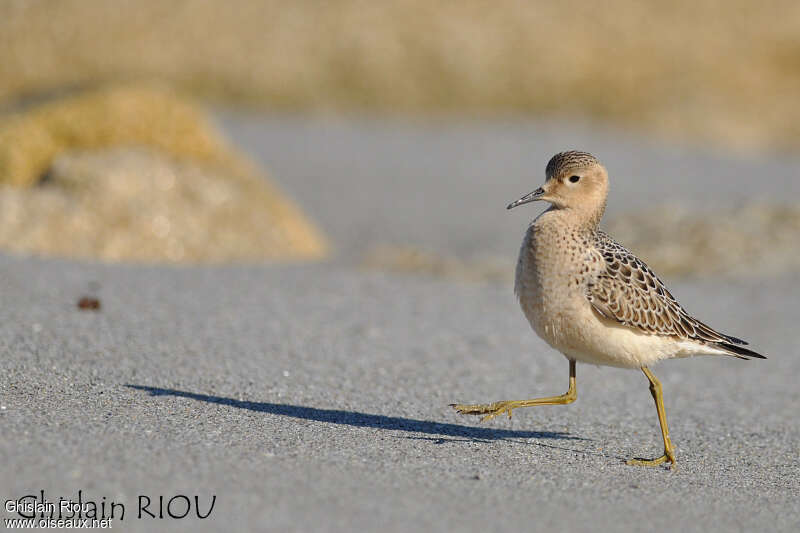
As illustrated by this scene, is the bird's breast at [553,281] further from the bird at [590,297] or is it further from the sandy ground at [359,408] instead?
the sandy ground at [359,408]

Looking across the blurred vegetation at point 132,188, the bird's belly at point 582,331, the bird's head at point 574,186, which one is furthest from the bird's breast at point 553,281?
the blurred vegetation at point 132,188

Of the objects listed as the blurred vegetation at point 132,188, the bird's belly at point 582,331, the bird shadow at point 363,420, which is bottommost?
the bird shadow at point 363,420

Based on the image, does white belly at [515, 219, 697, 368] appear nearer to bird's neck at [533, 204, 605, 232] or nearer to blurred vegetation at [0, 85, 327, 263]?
bird's neck at [533, 204, 605, 232]

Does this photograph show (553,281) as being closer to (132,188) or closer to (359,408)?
(359,408)

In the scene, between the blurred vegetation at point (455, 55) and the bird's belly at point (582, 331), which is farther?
the blurred vegetation at point (455, 55)

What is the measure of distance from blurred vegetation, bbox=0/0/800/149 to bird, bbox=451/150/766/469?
14.7 metres

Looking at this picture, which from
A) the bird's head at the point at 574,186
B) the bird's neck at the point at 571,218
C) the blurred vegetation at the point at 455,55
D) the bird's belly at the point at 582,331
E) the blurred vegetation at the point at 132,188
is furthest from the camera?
the blurred vegetation at the point at 455,55

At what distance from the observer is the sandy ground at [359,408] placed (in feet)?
13.5

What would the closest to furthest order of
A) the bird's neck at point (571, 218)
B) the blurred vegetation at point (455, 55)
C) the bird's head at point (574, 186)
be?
the bird's neck at point (571, 218)
the bird's head at point (574, 186)
the blurred vegetation at point (455, 55)

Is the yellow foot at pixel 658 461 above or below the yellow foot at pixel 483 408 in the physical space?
below

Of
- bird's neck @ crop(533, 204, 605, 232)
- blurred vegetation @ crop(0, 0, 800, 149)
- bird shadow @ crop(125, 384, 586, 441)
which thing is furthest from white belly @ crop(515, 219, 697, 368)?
blurred vegetation @ crop(0, 0, 800, 149)

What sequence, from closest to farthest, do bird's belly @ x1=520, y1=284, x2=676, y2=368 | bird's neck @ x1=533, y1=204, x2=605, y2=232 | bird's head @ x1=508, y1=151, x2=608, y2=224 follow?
bird's belly @ x1=520, y1=284, x2=676, y2=368 → bird's neck @ x1=533, y1=204, x2=605, y2=232 → bird's head @ x1=508, y1=151, x2=608, y2=224

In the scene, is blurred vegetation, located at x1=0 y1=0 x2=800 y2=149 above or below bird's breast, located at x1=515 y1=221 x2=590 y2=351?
above

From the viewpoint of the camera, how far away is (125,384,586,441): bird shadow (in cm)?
527
